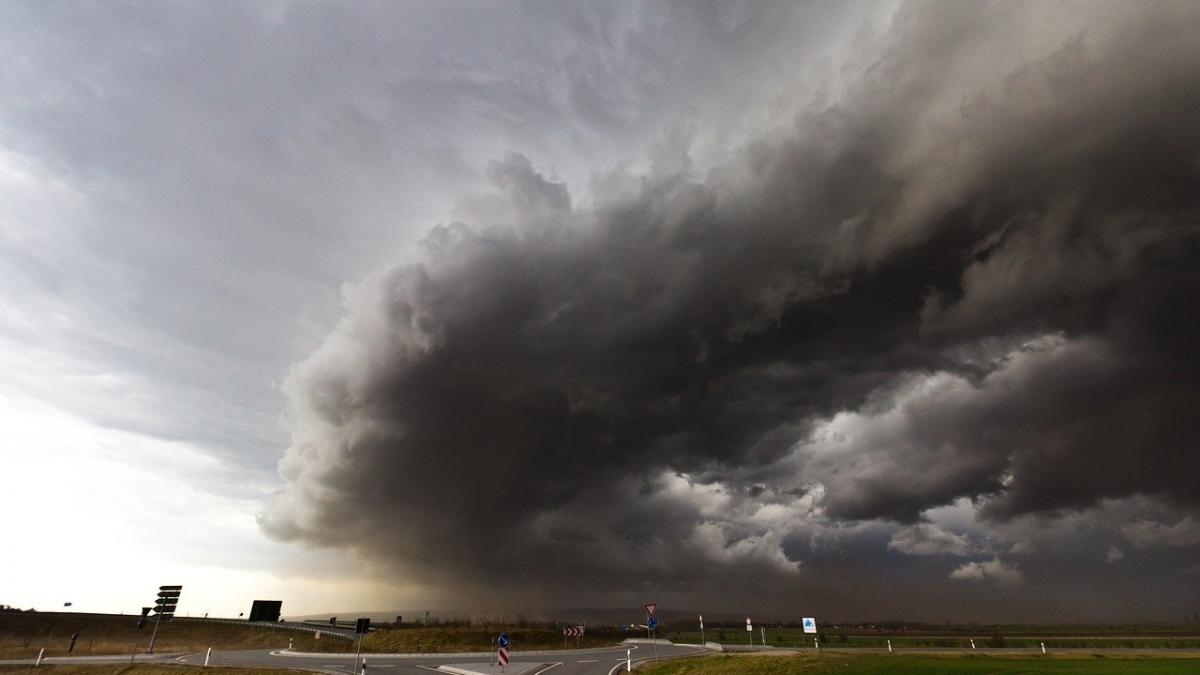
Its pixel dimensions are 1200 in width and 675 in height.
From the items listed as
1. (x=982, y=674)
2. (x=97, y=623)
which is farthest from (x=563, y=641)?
(x=97, y=623)

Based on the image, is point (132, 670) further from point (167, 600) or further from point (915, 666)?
point (915, 666)

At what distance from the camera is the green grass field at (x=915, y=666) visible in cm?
2820

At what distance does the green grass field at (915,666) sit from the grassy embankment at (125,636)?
5238 centimetres

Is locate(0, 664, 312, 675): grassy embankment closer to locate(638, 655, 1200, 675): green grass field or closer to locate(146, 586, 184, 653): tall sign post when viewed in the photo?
locate(146, 586, 184, 653): tall sign post

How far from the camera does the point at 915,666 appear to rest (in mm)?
31656

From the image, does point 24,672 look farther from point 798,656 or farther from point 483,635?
point 798,656

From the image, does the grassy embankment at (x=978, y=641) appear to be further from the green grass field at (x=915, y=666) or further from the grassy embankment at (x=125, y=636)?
the grassy embankment at (x=125, y=636)

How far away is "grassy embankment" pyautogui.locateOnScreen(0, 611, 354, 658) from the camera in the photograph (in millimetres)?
73000

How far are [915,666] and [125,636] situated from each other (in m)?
121

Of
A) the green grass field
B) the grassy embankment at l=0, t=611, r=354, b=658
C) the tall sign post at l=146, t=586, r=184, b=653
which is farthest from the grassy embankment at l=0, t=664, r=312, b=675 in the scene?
the green grass field

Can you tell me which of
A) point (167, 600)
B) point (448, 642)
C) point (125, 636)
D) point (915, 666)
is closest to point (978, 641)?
point (915, 666)

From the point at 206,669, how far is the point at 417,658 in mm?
18768

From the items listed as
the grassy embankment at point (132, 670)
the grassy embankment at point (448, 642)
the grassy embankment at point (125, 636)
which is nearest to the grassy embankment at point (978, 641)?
the grassy embankment at point (448, 642)

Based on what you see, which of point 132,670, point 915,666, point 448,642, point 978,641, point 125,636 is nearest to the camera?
point 915,666
